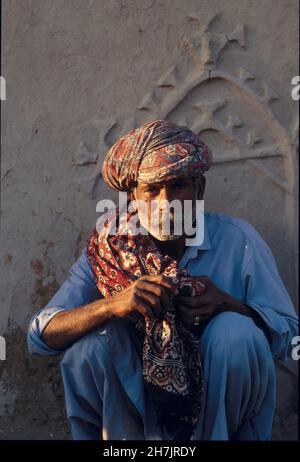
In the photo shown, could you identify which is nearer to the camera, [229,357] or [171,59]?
[229,357]

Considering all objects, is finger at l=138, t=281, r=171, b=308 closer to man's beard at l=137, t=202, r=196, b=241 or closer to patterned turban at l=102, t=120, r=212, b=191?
man's beard at l=137, t=202, r=196, b=241

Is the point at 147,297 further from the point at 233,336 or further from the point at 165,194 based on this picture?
the point at 165,194

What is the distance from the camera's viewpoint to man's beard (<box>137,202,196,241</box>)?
397 cm

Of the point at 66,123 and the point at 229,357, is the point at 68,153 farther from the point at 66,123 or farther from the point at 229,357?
the point at 229,357

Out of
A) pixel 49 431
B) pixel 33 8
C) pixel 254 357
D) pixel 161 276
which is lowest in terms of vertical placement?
pixel 49 431

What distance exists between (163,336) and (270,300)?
21.4 inches

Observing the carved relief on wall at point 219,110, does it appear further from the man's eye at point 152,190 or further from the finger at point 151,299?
the finger at point 151,299

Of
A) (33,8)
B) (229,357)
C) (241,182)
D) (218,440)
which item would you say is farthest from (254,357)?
(33,8)

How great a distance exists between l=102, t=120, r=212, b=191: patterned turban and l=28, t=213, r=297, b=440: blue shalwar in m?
0.37

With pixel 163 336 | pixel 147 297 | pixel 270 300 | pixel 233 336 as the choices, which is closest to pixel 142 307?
pixel 147 297

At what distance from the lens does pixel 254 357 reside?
369cm

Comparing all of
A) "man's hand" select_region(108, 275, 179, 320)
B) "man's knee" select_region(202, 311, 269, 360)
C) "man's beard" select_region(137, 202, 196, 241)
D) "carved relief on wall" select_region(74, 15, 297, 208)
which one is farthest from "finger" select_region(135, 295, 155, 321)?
"carved relief on wall" select_region(74, 15, 297, 208)

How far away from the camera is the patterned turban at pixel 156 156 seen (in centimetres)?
395

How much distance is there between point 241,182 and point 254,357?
4.83 ft
